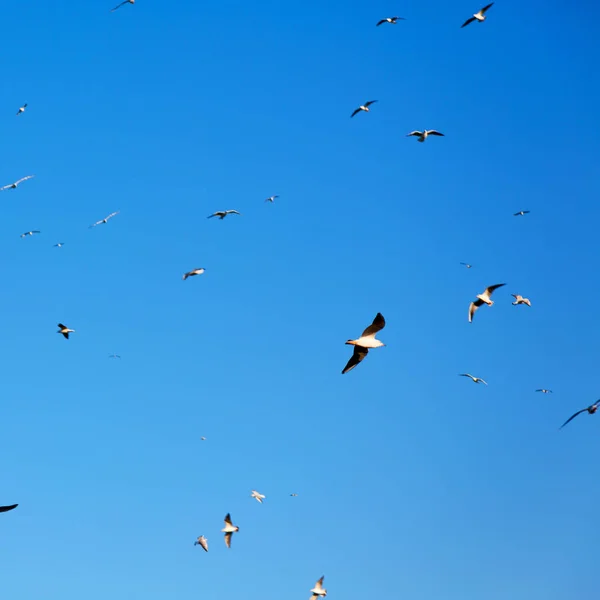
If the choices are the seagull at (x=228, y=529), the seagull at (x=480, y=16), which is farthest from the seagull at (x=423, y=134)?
the seagull at (x=228, y=529)

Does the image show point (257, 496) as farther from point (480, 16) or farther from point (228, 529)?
point (480, 16)

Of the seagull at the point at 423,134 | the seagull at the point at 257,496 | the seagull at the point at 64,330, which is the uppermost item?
the seagull at the point at 423,134

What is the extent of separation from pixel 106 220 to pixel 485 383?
33212 millimetres

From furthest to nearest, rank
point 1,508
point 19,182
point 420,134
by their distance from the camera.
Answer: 1. point 19,182
2. point 420,134
3. point 1,508

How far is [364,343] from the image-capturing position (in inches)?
1501

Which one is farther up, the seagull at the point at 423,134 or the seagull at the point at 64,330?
the seagull at the point at 423,134

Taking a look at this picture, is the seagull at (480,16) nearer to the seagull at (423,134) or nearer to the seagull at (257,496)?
the seagull at (423,134)

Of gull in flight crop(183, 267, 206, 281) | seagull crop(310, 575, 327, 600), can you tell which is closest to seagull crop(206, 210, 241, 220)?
gull in flight crop(183, 267, 206, 281)

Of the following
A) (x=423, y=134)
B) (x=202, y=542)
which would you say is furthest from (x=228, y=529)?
(x=423, y=134)

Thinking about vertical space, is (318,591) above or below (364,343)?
below

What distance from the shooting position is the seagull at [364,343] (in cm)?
3769

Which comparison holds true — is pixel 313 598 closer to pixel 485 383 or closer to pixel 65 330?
pixel 485 383

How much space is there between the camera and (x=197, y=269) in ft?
218

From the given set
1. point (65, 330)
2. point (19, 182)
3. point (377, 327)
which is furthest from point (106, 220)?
point (377, 327)
